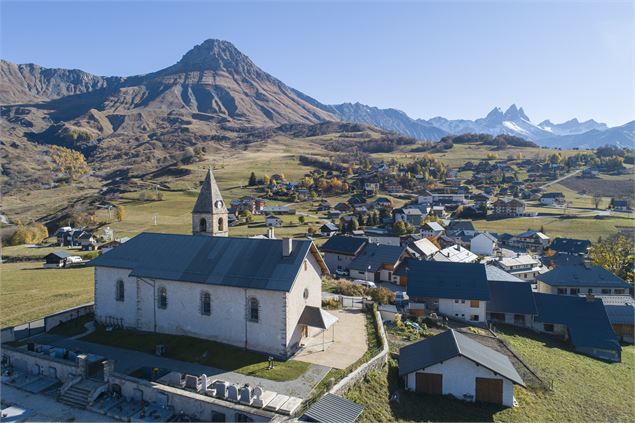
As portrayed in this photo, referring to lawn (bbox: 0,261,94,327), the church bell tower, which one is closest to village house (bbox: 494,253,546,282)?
the church bell tower

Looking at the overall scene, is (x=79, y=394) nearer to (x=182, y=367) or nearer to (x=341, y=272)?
(x=182, y=367)

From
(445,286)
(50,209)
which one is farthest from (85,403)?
(50,209)

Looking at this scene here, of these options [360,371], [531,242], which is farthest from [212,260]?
[531,242]

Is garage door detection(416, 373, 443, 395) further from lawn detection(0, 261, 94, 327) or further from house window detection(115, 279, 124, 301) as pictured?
lawn detection(0, 261, 94, 327)

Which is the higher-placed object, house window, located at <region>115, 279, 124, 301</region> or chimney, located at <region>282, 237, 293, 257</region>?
chimney, located at <region>282, 237, 293, 257</region>

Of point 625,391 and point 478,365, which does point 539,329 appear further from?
point 478,365

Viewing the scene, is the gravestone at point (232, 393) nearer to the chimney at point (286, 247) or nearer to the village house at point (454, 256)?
the chimney at point (286, 247)

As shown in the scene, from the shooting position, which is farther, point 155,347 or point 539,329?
point 539,329
